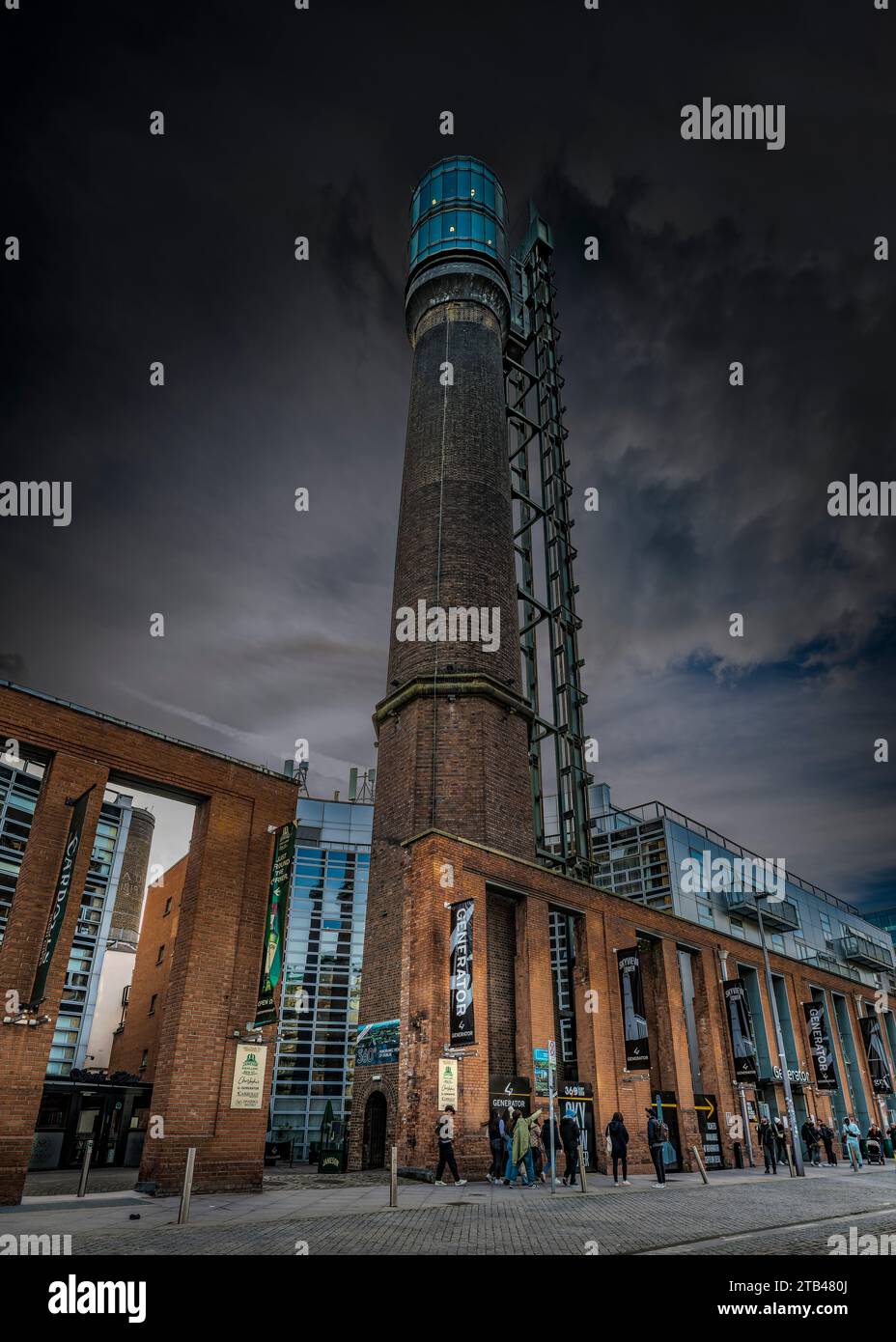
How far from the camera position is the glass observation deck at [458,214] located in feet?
118

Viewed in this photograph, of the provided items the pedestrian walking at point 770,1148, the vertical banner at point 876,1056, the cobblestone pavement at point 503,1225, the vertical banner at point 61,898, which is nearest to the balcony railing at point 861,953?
the vertical banner at point 876,1056

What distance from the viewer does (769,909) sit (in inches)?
1768

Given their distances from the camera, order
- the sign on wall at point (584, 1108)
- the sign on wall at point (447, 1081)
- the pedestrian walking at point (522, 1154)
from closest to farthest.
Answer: the pedestrian walking at point (522, 1154) → the sign on wall at point (447, 1081) → the sign on wall at point (584, 1108)

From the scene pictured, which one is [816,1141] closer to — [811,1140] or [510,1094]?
[811,1140]

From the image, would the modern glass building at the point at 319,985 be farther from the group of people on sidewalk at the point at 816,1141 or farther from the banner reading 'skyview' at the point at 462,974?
the group of people on sidewalk at the point at 816,1141

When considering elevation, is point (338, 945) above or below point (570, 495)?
below

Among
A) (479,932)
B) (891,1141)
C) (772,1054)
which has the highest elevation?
(479,932)

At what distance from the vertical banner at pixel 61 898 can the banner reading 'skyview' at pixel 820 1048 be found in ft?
101

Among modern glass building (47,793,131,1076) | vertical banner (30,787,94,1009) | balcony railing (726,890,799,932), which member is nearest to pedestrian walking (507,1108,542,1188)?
vertical banner (30,787,94,1009)

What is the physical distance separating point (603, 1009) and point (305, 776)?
22637mm

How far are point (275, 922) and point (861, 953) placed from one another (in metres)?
52.6

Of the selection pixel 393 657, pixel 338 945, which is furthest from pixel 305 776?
pixel 393 657

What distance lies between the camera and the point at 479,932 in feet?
64.6
